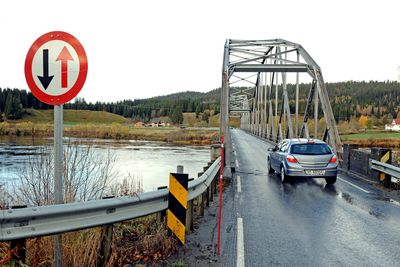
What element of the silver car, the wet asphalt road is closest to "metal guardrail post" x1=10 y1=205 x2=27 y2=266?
the wet asphalt road

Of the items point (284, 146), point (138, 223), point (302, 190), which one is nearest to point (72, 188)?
point (138, 223)

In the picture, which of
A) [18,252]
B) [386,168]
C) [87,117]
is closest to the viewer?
[18,252]

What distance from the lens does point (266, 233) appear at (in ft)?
19.4

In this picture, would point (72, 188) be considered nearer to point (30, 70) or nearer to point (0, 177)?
point (30, 70)

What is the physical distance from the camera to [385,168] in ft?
35.7

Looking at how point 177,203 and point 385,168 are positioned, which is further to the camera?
point 385,168

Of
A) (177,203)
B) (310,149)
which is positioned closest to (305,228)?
(177,203)

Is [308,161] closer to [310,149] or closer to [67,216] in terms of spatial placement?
[310,149]

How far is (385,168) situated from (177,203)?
842 centimetres

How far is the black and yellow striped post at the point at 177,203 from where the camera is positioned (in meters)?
4.90

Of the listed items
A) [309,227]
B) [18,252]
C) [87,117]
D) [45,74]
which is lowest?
[309,227]

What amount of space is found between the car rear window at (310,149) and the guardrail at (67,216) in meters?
7.81

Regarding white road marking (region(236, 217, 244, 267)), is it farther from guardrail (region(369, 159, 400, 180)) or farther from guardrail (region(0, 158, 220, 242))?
guardrail (region(369, 159, 400, 180))

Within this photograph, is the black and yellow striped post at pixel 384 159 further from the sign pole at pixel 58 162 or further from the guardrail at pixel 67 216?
the sign pole at pixel 58 162
